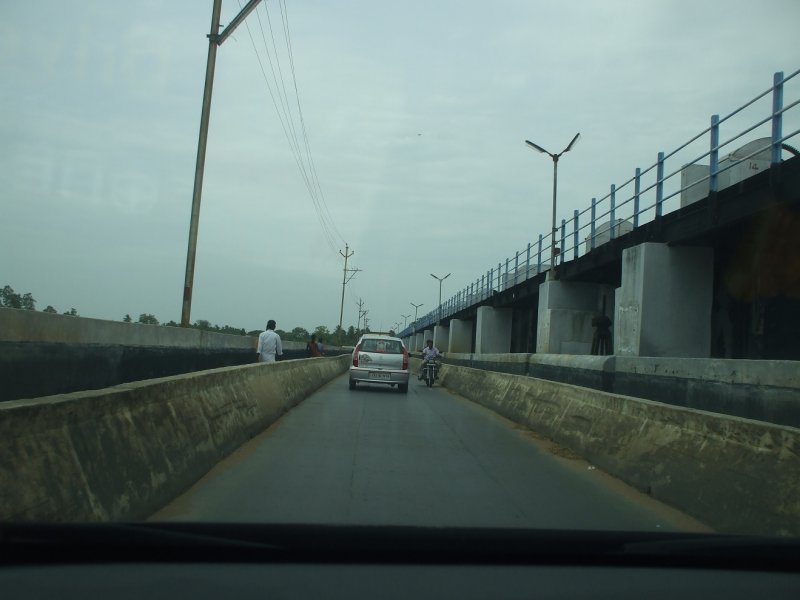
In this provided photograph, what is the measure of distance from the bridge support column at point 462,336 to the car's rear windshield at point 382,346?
27.9 meters

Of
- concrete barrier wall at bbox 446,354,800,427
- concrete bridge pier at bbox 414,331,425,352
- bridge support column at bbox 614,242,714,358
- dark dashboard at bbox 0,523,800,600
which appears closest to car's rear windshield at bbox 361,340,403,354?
bridge support column at bbox 614,242,714,358

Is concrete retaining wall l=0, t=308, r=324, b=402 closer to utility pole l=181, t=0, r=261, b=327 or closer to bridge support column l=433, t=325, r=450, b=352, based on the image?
utility pole l=181, t=0, r=261, b=327

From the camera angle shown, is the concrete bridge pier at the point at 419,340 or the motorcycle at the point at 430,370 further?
the concrete bridge pier at the point at 419,340

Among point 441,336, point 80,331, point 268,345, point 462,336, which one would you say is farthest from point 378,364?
point 441,336

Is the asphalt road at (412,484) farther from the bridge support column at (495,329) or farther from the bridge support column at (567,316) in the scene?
the bridge support column at (495,329)

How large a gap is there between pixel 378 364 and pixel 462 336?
28982 millimetres

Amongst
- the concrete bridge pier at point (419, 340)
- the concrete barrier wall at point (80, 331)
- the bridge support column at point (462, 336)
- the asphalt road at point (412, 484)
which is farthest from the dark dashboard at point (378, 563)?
the concrete bridge pier at point (419, 340)

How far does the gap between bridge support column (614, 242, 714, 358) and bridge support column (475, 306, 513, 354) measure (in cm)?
2246

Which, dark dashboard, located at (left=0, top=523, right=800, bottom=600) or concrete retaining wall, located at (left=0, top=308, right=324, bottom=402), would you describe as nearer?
dark dashboard, located at (left=0, top=523, right=800, bottom=600)

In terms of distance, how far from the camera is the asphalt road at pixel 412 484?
6270mm

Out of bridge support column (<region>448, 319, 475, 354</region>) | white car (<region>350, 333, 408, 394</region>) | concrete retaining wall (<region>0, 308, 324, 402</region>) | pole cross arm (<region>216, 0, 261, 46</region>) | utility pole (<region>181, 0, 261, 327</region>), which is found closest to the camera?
concrete retaining wall (<region>0, 308, 324, 402</region>)

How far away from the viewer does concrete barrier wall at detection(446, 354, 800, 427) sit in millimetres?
6758

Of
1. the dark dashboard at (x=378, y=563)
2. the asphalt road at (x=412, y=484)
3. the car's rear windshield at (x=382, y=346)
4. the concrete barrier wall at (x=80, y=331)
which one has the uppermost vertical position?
the car's rear windshield at (x=382, y=346)

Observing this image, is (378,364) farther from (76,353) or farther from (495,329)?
(495,329)
